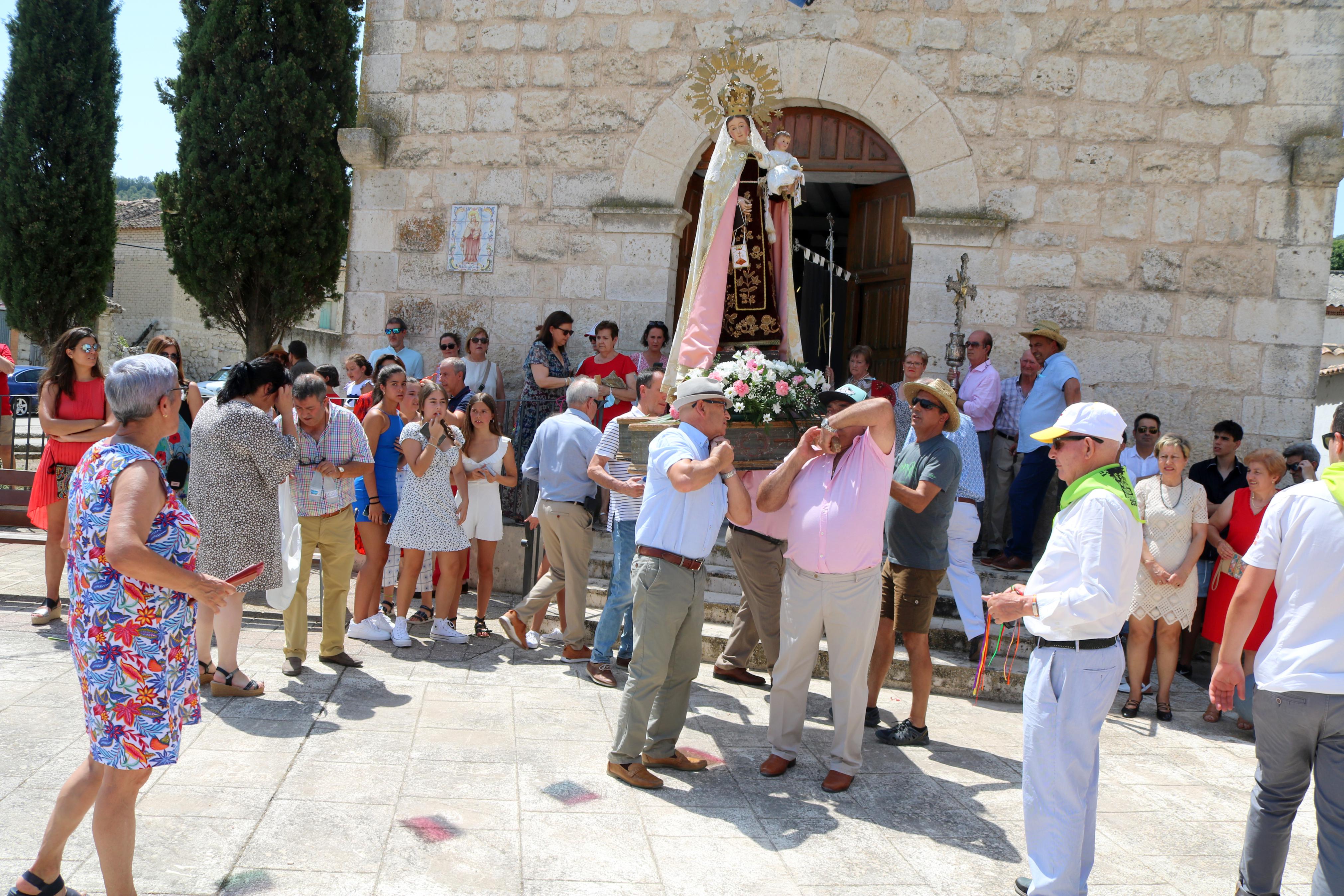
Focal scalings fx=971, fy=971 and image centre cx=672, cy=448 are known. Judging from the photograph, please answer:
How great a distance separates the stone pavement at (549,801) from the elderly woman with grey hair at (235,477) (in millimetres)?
357

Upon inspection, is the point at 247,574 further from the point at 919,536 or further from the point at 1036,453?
the point at 1036,453

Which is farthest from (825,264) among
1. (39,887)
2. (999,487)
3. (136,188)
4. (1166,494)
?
(136,188)

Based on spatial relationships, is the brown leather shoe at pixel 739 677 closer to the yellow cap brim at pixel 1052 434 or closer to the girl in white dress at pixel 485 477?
the girl in white dress at pixel 485 477

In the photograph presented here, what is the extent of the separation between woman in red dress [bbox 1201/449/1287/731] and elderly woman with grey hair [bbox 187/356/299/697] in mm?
5748

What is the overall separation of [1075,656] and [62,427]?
233 inches

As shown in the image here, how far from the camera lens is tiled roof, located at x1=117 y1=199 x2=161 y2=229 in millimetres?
31875

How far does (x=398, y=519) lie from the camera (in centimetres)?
640

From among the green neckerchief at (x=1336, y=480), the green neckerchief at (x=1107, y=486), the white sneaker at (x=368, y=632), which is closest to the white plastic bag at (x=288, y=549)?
the white sneaker at (x=368, y=632)

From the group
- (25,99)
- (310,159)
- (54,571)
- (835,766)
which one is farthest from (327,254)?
(835,766)

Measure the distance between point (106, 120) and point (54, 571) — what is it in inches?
674

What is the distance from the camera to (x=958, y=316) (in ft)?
27.0

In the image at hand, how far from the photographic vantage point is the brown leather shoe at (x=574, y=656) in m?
6.25

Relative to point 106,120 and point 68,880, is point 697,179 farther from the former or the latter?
point 106,120

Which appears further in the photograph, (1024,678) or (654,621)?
(1024,678)
